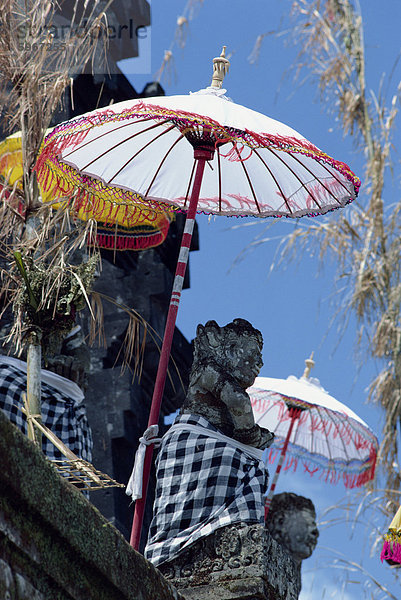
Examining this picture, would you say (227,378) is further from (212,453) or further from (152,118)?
(152,118)

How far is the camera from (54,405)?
8438 millimetres

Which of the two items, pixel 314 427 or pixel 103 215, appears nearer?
pixel 103 215

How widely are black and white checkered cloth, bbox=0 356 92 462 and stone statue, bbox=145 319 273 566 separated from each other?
1.19 m

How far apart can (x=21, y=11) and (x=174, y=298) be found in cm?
266

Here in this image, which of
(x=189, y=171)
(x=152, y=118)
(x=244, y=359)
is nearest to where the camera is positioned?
(x=244, y=359)

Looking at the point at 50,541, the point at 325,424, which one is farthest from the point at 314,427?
the point at 50,541

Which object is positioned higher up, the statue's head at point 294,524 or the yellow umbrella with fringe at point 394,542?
the statue's head at point 294,524

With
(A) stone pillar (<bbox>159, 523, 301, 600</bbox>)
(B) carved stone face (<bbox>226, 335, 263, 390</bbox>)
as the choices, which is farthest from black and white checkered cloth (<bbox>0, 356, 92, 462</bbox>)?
(A) stone pillar (<bbox>159, 523, 301, 600</bbox>)

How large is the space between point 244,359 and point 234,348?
94 mm

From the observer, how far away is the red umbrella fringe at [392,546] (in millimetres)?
10562

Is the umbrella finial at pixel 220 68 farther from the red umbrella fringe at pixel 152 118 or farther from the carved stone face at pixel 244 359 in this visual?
the carved stone face at pixel 244 359

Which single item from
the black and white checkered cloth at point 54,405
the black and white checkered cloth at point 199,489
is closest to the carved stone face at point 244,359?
the black and white checkered cloth at point 199,489

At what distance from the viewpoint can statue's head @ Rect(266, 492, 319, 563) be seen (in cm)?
923

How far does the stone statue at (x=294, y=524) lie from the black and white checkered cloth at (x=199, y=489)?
2.13m
